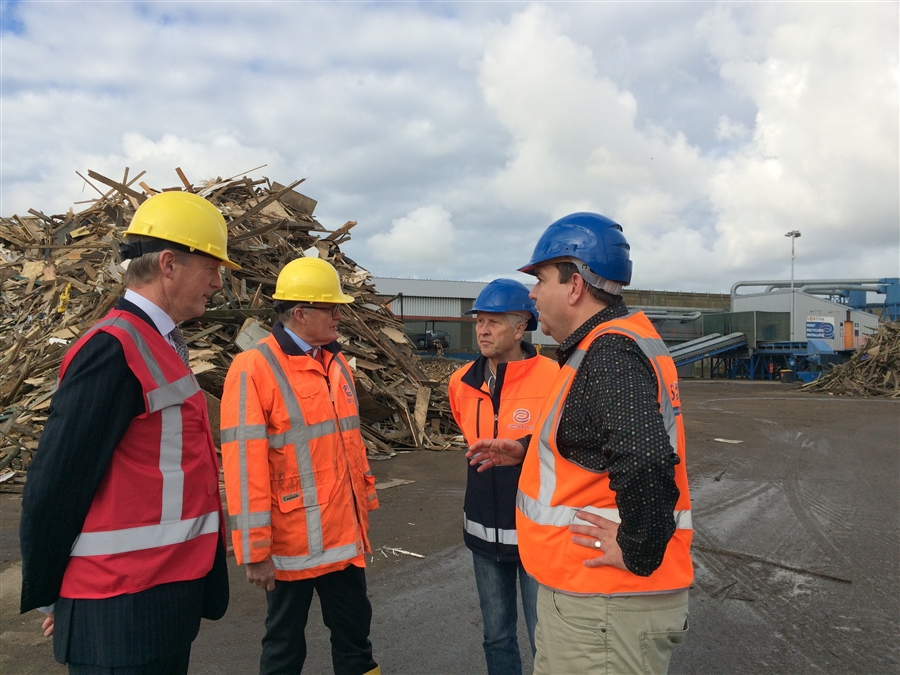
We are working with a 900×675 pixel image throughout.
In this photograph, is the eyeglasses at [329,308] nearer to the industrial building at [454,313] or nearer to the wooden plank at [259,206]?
the wooden plank at [259,206]

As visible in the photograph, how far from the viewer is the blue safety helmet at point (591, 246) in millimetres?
2043

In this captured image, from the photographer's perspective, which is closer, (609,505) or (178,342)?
(609,505)

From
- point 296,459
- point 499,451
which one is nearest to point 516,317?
point 499,451

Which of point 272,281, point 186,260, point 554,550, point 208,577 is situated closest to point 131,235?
point 186,260

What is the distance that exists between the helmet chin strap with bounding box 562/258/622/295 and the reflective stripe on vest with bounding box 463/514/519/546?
1426 millimetres

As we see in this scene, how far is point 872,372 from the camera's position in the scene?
24250 millimetres

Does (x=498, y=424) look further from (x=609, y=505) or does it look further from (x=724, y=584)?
(x=724, y=584)

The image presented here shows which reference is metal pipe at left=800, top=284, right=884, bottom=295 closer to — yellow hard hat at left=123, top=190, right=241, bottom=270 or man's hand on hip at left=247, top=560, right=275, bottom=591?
man's hand on hip at left=247, top=560, right=275, bottom=591

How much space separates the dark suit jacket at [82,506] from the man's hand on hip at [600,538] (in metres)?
1.39

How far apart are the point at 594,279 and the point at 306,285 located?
1.74 m

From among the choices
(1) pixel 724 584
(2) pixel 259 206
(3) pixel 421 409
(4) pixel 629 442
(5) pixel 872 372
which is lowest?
(5) pixel 872 372

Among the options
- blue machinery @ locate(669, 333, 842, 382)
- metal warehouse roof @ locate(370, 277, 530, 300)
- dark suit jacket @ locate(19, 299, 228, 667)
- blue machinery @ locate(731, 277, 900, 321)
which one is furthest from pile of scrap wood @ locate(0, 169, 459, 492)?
blue machinery @ locate(731, 277, 900, 321)

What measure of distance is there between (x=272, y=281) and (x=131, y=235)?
26.0 feet

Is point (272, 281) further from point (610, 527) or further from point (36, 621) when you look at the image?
point (610, 527)
